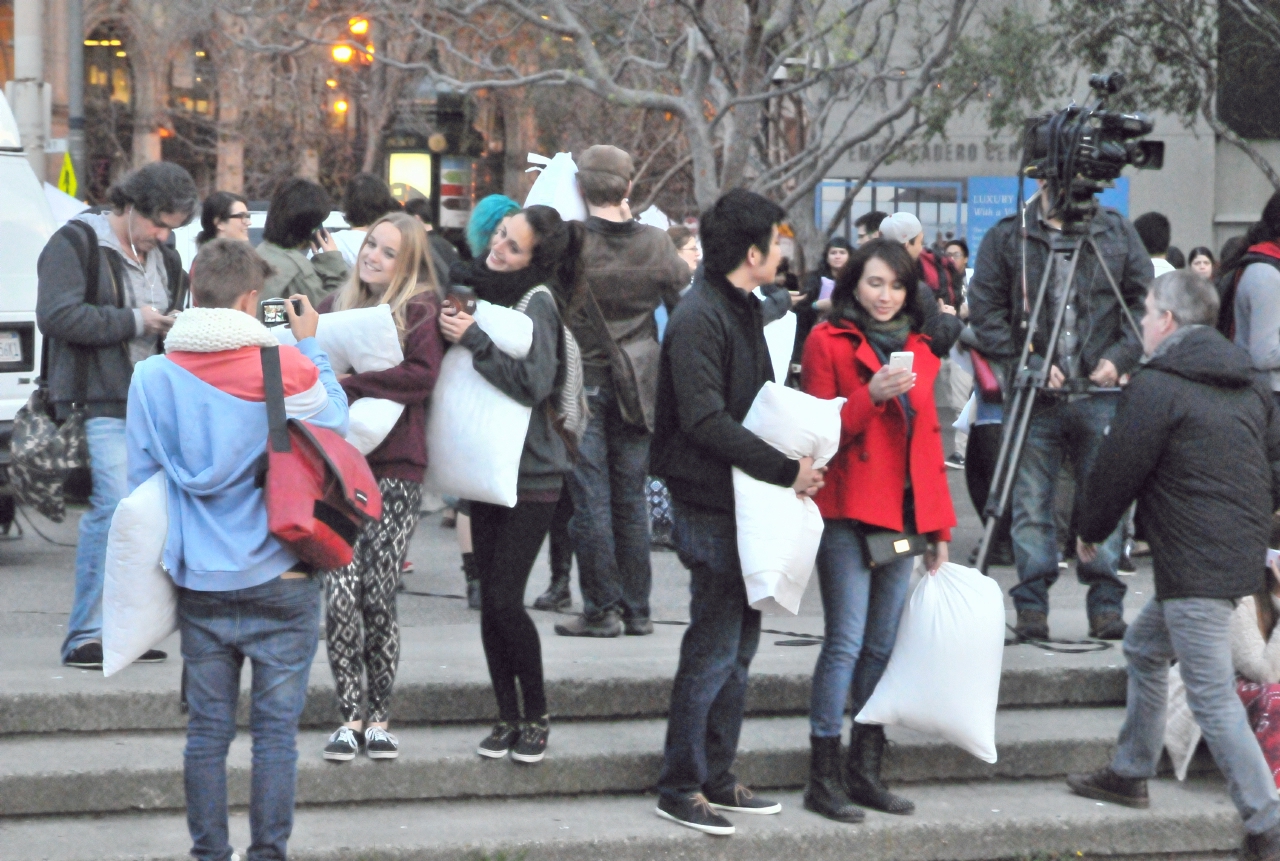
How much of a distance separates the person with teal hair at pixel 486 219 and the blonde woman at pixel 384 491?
46 cm

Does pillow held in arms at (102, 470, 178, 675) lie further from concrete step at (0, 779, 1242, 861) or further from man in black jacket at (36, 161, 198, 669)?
man in black jacket at (36, 161, 198, 669)

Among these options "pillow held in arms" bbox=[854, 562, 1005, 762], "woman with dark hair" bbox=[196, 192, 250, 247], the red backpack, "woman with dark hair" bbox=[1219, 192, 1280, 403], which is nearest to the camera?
the red backpack

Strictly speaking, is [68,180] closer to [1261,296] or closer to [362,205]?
[362,205]

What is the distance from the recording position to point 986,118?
80.7 feet

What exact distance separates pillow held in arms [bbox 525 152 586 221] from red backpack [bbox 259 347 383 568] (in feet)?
7.71

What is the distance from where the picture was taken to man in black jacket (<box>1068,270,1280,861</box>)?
17.0 ft

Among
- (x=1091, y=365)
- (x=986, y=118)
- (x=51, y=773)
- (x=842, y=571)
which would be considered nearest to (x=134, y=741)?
(x=51, y=773)

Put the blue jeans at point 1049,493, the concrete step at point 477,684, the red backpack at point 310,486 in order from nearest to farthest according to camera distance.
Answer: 1. the red backpack at point 310,486
2. the concrete step at point 477,684
3. the blue jeans at point 1049,493

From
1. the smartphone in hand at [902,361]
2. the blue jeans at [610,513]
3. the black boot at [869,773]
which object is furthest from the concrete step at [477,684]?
the smartphone in hand at [902,361]

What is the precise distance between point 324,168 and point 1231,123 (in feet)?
74.5

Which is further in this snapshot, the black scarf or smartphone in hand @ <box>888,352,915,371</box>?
the black scarf

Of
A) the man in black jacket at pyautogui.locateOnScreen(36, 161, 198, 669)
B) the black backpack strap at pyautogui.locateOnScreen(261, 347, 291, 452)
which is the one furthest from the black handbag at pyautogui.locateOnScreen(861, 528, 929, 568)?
the man in black jacket at pyautogui.locateOnScreen(36, 161, 198, 669)

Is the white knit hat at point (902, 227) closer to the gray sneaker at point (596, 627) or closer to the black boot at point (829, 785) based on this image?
the gray sneaker at point (596, 627)

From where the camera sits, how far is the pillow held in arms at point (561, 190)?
6.52 meters
